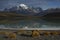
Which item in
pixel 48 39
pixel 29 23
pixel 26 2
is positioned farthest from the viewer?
pixel 29 23

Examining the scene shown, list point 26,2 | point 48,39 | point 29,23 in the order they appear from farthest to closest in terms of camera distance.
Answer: point 29,23 < point 26,2 < point 48,39

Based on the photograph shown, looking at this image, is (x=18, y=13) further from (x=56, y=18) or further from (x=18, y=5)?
(x=56, y=18)

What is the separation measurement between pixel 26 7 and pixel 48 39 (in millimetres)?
3635

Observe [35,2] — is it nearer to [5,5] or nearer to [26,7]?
[26,7]

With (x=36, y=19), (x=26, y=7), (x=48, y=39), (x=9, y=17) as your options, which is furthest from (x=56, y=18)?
(x=48, y=39)

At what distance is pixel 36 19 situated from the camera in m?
9.38

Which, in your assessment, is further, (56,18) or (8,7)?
(56,18)

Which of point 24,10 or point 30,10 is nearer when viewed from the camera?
point 24,10

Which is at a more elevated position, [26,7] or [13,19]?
[26,7]

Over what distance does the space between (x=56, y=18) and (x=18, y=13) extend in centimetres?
194

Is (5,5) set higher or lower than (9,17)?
higher

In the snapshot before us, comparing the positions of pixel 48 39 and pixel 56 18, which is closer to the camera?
pixel 48 39

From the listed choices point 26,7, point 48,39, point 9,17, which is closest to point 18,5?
point 26,7

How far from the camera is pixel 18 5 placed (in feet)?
28.3
